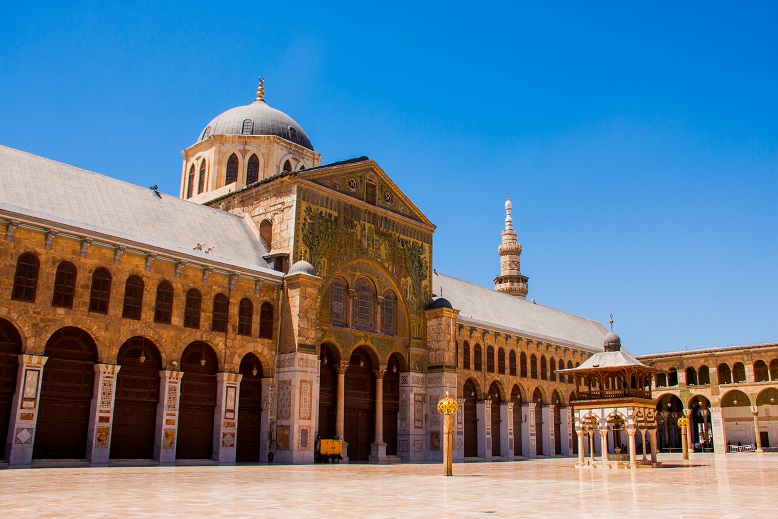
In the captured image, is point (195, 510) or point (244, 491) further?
point (244, 491)

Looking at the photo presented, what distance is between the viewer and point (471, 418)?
43188mm

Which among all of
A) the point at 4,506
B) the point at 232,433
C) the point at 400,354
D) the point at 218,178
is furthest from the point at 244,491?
the point at 218,178

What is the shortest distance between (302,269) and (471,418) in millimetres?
17640

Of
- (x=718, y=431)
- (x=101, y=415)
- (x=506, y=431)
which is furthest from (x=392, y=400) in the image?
(x=718, y=431)

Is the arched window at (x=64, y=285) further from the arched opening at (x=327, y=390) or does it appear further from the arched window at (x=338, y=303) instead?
the arched window at (x=338, y=303)

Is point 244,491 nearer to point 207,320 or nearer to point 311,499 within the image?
point 311,499

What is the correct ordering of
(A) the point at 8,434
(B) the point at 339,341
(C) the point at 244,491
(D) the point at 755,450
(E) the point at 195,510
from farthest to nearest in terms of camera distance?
(D) the point at 755,450, (B) the point at 339,341, (A) the point at 8,434, (C) the point at 244,491, (E) the point at 195,510

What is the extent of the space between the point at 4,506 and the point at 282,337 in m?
20.0

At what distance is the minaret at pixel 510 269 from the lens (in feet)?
228

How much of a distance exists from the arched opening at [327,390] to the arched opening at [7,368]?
13117mm

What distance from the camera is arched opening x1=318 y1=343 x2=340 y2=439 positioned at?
1299 inches

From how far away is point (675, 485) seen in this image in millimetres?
18266

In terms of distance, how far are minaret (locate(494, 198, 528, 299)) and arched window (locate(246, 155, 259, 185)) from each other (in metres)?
35.1

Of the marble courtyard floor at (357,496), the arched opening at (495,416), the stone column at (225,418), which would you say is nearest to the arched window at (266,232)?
the stone column at (225,418)
